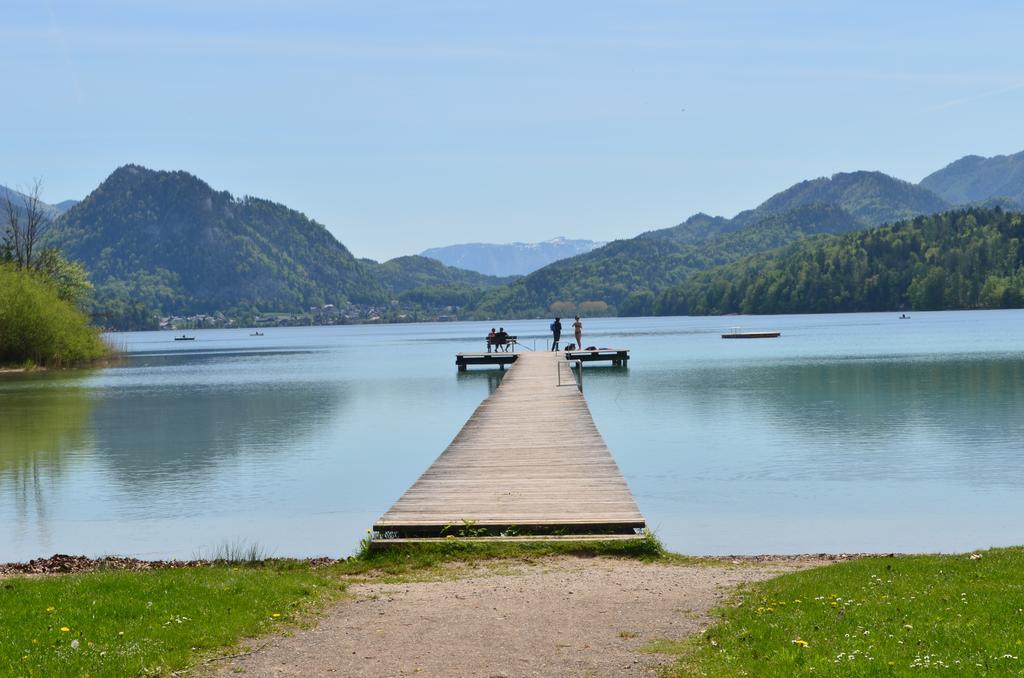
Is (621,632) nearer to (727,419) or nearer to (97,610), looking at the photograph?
(97,610)

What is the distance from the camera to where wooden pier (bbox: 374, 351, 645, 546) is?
12828mm

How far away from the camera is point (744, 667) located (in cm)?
703

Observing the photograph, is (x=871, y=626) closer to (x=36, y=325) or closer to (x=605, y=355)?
(x=605, y=355)

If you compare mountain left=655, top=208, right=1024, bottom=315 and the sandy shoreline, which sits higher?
mountain left=655, top=208, right=1024, bottom=315

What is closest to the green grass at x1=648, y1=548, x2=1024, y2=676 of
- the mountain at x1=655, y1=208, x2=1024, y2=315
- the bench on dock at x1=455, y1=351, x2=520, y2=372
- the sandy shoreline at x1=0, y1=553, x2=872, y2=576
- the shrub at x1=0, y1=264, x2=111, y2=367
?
the sandy shoreline at x1=0, y1=553, x2=872, y2=576

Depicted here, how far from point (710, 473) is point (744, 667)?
49.9 ft

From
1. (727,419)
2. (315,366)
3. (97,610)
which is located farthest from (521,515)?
(315,366)

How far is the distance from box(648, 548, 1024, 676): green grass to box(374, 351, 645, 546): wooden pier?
3.37 m

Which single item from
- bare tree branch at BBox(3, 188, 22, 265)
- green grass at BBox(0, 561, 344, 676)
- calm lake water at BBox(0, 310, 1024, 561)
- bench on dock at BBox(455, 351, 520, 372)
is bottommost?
calm lake water at BBox(0, 310, 1024, 561)

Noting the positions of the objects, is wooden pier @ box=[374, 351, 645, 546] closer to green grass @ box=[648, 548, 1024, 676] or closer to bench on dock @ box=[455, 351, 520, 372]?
green grass @ box=[648, 548, 1024, 676]

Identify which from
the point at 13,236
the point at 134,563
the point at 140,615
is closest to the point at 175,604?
the point at 140,615

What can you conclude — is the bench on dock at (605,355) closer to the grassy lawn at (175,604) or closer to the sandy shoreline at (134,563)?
the sandy shoreline at (134,563)

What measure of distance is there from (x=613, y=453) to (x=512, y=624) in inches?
676

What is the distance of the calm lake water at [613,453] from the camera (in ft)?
54.1
